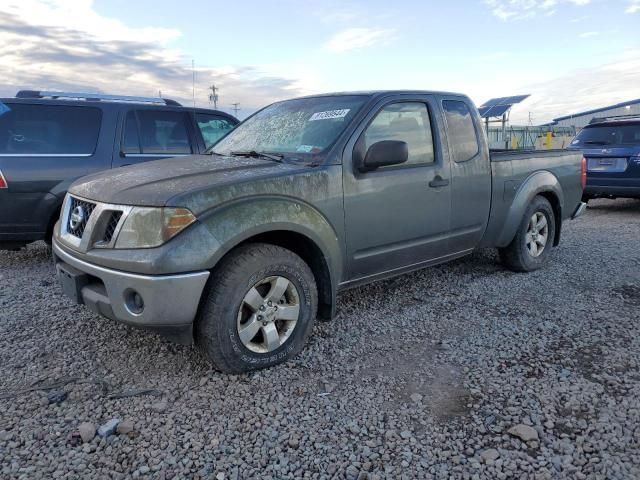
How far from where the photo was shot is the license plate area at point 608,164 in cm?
853

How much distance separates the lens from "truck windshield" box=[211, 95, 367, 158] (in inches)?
144

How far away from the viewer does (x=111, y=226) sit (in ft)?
9.66

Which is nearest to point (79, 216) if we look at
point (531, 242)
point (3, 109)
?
point (3, 109)

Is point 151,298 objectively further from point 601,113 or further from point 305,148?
point 601,113

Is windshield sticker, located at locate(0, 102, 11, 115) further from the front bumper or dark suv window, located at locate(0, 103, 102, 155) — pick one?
the front bumper

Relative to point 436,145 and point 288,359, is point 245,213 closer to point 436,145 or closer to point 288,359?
point 288,359

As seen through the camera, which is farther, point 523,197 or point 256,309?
point 523,197

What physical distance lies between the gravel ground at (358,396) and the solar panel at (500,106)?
717 inches

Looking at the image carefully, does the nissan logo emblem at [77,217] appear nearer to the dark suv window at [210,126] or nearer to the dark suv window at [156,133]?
the dark suv window at [156,133]

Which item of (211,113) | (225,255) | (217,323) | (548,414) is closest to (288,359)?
(217,323)

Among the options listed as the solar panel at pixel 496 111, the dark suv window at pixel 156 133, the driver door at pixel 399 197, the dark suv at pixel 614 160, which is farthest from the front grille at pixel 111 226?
the solar panel at pixel 496 111

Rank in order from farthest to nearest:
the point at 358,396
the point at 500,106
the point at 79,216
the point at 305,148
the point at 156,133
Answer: the point at 500,106
the point at 156,133
the point at 305,148
the point at 79,216
the point at 358,396

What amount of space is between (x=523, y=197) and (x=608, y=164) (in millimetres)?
4848

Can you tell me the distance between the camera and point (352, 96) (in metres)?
3.96
